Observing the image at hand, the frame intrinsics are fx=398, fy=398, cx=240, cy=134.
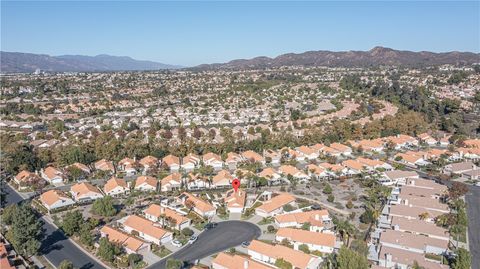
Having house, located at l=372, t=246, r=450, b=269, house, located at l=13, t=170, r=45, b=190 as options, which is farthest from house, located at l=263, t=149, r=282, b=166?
house, located at l=13, t=170, r=45, b=190

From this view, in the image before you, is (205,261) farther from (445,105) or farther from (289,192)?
(445,105)

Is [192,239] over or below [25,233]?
below

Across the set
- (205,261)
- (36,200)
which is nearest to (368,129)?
(205,261)

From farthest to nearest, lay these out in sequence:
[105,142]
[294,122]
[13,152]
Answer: [294,122] → [105,142] → [13,152]

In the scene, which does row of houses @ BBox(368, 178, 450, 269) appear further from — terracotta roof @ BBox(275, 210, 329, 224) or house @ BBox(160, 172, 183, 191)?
house @ BBox(160, 172, 183, 191)

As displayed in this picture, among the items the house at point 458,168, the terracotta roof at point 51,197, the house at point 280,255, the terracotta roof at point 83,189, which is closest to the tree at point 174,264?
the house at point 280,255

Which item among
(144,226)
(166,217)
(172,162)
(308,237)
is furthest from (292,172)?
(144,226)

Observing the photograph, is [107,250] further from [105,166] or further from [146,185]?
[105,166]
